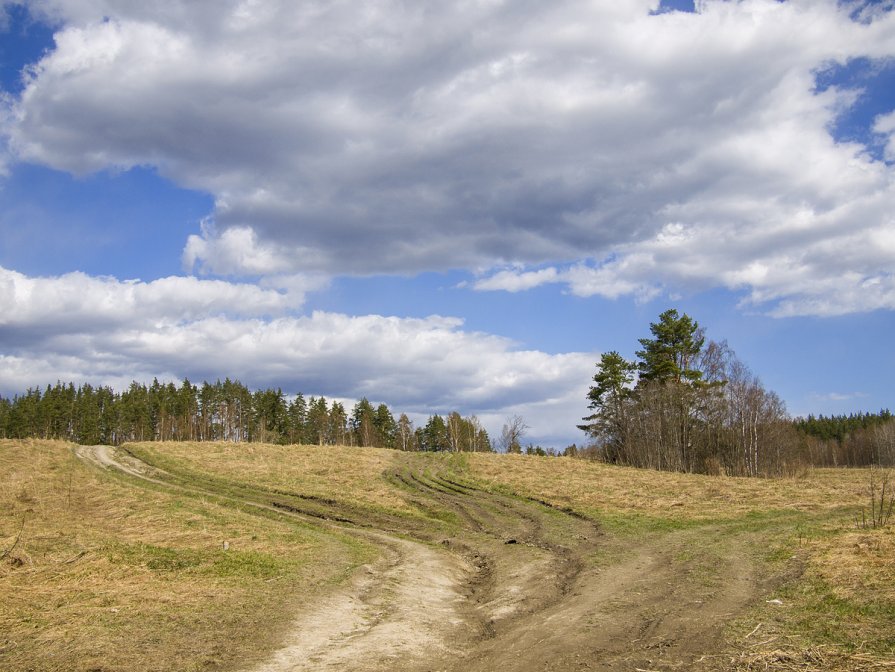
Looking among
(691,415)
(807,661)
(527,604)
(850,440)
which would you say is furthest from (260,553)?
(850,440)

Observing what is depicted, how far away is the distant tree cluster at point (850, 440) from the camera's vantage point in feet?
371

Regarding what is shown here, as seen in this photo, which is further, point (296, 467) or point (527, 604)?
point (296, 467)

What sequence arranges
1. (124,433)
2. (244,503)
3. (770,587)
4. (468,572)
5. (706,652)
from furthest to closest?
(124,433)
(244,503)
(468,572)
(770,587)
(706,652)

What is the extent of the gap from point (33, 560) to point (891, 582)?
19.9 metres

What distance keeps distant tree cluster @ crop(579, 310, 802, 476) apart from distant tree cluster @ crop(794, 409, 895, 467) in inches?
2002

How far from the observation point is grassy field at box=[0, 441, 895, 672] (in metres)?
9.88

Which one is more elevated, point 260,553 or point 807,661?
point 807,661

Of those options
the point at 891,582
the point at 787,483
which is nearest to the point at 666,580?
the point at 891,582

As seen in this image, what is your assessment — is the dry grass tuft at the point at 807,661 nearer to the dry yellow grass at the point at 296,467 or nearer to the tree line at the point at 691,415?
the dry yellow grass at the point at 296,467

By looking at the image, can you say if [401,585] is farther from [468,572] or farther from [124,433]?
[124,433]

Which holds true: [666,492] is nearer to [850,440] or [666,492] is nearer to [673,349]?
[673,349]

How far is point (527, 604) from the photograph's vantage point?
1397 centimetres

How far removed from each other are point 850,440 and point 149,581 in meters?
164

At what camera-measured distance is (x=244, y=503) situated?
1238 inches
